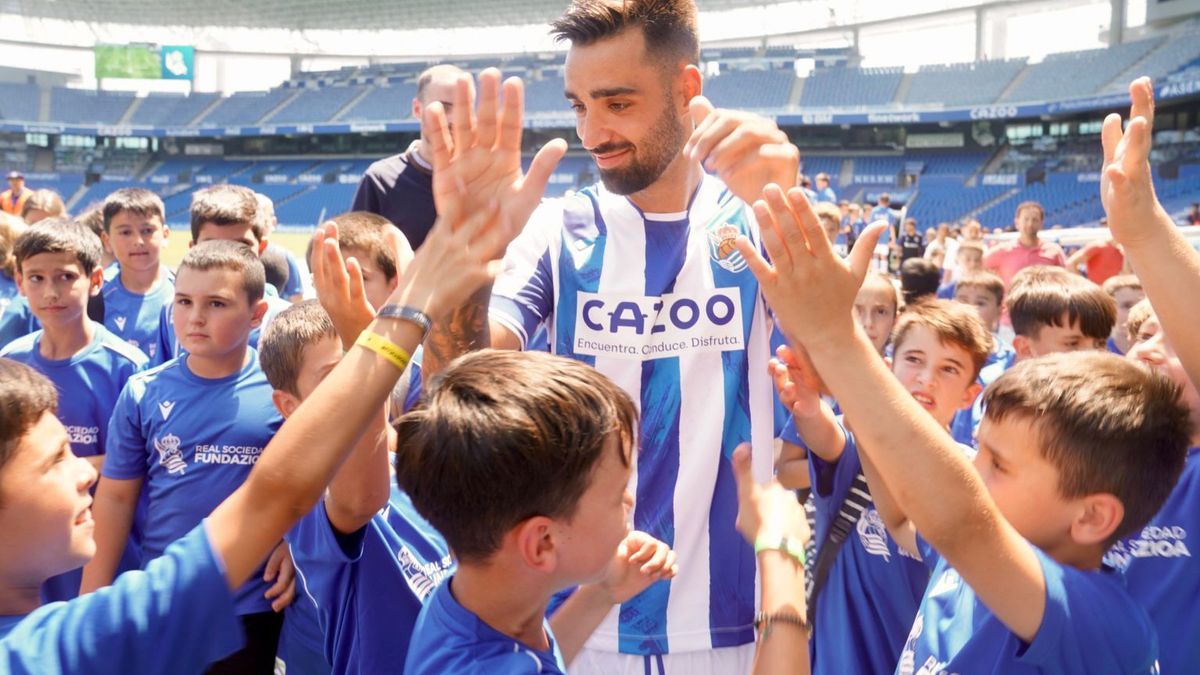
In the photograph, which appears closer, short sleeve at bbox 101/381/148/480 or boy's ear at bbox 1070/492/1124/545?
boy's ear at bbox 1070/492/1124/545

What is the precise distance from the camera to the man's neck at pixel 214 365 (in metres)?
3.52

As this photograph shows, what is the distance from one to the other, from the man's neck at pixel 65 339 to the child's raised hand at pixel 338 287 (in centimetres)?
274

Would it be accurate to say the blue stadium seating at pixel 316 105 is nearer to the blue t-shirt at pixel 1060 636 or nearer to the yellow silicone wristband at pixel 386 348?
the yellow silicone wristband at pixel 386 348

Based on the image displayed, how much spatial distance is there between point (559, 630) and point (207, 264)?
2245mm

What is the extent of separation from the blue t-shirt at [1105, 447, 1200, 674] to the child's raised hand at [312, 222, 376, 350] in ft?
6.58

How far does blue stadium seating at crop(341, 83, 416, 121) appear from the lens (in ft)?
160

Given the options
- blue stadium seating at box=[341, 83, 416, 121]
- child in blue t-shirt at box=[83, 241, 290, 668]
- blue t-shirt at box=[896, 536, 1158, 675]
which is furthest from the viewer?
blue stadium seating at box=[341, 83, 416, 121]

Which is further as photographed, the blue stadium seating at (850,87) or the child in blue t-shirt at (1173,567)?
the blue stadium seating at (850,87)

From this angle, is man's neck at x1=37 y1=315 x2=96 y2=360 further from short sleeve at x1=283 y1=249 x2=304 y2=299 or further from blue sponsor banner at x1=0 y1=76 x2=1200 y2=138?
blue sponsor banner at x1=0 y1=76 x2=1200 y2=138

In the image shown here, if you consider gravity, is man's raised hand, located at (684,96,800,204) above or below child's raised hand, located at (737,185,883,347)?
above

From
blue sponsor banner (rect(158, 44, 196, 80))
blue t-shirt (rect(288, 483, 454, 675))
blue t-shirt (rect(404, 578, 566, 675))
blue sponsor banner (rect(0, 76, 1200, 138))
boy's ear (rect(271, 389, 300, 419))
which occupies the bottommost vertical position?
blue t-shirt (rect(288, 483, 454, 675))

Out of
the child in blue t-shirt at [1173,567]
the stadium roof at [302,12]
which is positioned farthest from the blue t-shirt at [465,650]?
the stadium roof at [302,12]

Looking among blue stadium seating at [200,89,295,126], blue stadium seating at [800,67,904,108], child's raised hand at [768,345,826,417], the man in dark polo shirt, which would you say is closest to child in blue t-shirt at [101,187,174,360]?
the man in dark polo shirt

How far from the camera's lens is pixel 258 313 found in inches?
150
